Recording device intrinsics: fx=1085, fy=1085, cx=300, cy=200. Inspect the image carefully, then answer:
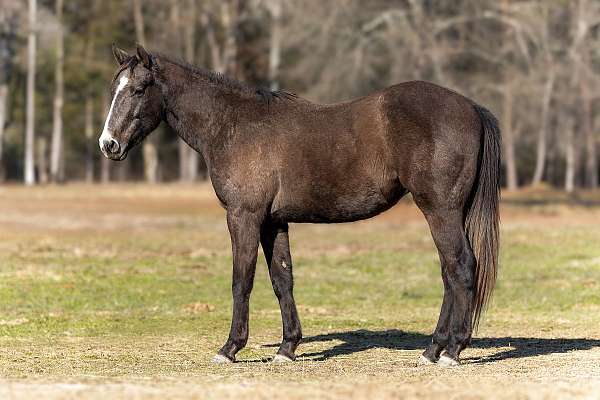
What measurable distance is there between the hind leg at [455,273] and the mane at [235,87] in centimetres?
189

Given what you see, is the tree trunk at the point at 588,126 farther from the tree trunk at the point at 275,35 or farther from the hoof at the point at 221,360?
the hoof at the point at 221,360

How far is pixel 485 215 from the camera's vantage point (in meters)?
9.98

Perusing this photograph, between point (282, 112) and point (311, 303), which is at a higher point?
point (282, 112)

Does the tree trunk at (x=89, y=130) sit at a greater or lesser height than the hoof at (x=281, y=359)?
greater

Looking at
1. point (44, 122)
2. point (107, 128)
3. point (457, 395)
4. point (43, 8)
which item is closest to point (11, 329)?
point (107, 128)

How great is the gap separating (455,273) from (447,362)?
31.7 inches

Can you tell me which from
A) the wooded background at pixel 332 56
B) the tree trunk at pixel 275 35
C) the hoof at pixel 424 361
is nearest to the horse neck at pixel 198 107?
the hoof at pixel 424 361

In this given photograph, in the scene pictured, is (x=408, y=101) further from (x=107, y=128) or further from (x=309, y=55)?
(x=309, y=55)

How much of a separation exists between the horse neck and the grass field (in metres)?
2.16

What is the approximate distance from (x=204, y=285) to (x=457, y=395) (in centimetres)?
984

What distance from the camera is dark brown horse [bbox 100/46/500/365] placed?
9.82 m

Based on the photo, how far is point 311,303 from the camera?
610 inches

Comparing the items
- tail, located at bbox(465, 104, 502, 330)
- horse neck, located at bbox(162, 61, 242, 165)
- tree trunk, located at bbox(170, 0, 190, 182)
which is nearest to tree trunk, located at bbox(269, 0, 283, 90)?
tree trunk, located at bbox(170, 0, 190, 182)

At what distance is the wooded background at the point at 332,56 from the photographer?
4541cm
